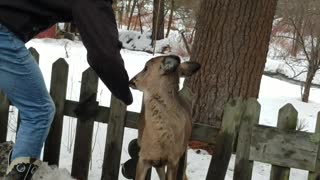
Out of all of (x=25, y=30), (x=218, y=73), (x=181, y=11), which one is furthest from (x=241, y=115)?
(x=181, y=11)

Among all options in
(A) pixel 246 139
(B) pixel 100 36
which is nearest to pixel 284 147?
(A) pixel 246 139

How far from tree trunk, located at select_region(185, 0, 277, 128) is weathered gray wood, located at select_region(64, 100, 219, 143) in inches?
43.1

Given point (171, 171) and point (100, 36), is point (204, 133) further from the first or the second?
point (100, 36)

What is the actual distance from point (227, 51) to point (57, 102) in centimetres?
167

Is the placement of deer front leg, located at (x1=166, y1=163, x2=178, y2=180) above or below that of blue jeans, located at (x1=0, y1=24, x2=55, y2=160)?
below

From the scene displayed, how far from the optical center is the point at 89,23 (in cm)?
258

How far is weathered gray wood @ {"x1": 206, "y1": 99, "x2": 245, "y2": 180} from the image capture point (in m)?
3.61

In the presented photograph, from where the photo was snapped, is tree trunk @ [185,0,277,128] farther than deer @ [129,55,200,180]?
Yes

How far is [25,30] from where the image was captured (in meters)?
2.86

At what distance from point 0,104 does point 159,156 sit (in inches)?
67.6

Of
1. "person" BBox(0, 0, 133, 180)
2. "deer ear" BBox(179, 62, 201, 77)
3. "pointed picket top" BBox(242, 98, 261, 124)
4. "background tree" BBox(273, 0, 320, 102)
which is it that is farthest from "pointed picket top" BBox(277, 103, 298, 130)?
"background tree" BBox(273, 0, 320, 102)

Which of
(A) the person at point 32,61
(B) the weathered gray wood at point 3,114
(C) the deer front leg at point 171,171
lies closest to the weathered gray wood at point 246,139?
(C) the deer front leg at point 171,171

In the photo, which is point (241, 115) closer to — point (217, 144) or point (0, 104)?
point (217, 144)

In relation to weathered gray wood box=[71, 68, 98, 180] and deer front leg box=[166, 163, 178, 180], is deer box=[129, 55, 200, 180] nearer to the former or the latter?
deer front leg box=[166, 163, 178, 180]
